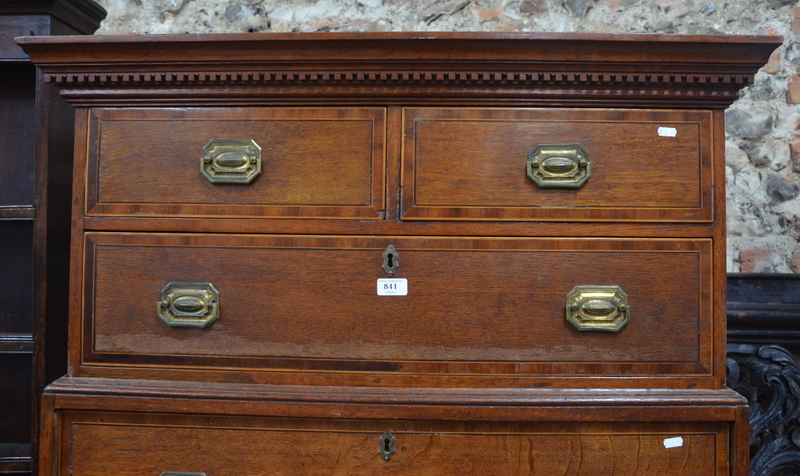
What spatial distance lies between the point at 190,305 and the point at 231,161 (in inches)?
12.2

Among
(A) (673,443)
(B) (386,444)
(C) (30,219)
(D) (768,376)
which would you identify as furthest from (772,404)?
(C) (30,219)

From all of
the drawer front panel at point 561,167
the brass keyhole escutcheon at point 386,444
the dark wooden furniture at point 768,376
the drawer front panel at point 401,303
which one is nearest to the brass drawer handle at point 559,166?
the drawer front panel at point 561,167

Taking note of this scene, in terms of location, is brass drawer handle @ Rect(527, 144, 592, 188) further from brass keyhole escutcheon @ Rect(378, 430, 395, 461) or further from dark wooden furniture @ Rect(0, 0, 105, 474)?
dark wooden furniture @ Rect(0, 0, 105, 474)

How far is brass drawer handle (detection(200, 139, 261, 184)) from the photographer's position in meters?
1.14

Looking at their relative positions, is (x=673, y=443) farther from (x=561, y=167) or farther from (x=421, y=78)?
(x=421, y=78)

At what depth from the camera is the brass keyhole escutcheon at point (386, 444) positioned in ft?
3.72

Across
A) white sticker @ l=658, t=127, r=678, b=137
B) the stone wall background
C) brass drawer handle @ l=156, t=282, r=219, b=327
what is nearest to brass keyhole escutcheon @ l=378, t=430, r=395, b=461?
brass drawer handle @ l=156, t=282, r=219, b=327

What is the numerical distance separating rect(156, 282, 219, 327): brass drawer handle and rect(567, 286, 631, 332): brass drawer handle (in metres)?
0.74

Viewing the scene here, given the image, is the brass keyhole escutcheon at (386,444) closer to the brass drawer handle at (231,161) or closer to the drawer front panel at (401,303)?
the drawer front panel at (401,303)

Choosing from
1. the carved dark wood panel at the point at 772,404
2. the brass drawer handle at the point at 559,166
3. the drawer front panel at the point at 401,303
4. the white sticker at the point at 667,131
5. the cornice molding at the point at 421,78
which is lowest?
the carved dark wood panel at the point at 772,404

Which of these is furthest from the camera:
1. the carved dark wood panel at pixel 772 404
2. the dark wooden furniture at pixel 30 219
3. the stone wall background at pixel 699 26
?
the stone wall background at pixel 699 26

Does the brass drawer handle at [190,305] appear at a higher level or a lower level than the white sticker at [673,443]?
higher

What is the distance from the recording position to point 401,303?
1143mm

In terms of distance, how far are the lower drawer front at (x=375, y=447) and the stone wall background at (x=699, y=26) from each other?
1.04 meters
